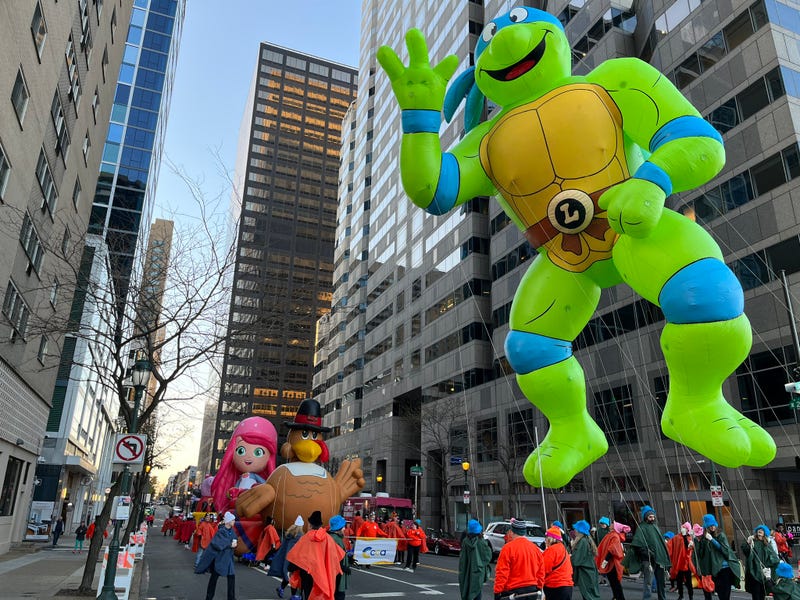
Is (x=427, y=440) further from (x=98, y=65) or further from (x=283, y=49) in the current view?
(x=283, y=49)

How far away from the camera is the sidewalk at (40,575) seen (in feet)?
40.5

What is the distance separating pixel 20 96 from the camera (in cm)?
1655

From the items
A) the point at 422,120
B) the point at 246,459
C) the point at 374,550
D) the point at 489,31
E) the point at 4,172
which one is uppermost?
the point at 4,172

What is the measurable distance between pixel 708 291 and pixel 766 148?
70.4 feet

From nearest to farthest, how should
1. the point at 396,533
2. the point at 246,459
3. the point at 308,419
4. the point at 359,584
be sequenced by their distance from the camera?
the point at 308,419
the point at 246,459
the point at 359,584
the point at 396,533

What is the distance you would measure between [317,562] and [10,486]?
19.7 meters

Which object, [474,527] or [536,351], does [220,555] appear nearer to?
[474,527]

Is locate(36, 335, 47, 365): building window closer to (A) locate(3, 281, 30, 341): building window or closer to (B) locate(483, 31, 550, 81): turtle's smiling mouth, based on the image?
(A) locate(3, 281, 30, 341): building window

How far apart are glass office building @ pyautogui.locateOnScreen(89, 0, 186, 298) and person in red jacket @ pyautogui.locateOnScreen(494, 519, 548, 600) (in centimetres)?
6015

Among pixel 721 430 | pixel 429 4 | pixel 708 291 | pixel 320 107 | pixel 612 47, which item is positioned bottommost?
pixel 721 430

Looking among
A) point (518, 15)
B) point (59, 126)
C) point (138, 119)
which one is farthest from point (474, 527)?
point (138, 119)

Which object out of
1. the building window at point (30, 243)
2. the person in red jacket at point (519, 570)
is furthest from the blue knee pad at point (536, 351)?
the building window at point (30, 243)

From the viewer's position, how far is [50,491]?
39781 mm

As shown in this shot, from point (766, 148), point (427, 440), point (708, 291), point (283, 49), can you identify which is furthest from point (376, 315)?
point (283, 49)
